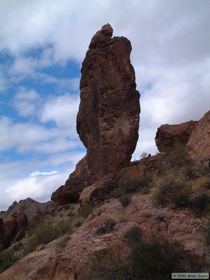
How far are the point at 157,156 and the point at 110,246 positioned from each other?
1635cm

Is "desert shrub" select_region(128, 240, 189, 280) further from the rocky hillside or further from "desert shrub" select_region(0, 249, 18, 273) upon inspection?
"desert shrub" select_region(0, 249, 18, 273)

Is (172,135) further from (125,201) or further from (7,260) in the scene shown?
(7,260)

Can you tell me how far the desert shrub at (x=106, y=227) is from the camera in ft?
66.6

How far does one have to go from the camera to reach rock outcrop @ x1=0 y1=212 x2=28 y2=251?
117 feet

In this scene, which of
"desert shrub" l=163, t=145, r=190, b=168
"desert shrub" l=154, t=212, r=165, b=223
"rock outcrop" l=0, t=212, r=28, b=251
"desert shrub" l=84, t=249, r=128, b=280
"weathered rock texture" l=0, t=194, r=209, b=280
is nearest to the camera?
"desert shrub" l=84, t=249, r=128, b=280

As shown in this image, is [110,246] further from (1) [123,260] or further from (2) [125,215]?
(2) [125,215]

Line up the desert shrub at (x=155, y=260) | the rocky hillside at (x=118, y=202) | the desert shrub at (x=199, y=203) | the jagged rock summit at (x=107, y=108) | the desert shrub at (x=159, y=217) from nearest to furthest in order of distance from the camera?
the desert shrub at (x=155, y=260)
the rocky hillside at (x=118, y=202)
the desert shrub at (x=159, y=217)
the desert shrub at (x=199, y=203)
the jagged rock summit at (x=107, y=108)

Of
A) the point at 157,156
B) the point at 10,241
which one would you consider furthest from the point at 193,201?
the point at 10,241

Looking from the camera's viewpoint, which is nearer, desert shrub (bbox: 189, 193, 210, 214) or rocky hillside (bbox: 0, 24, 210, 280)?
rocky hillside (bbox: 0, 24, 210, 280)

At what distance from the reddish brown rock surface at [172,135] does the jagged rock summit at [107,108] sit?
208cm

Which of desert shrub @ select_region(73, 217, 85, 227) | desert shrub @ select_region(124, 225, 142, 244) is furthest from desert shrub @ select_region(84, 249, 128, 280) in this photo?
desert shrub @ select_region(73, 217, 85, 227)

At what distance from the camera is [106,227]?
20562 millimetres

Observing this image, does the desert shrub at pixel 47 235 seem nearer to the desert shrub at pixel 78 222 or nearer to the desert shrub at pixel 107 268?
the desert shrub at pixel 78 222

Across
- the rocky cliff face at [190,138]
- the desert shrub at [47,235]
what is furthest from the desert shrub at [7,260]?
the rocky cliff face at [190,138]
